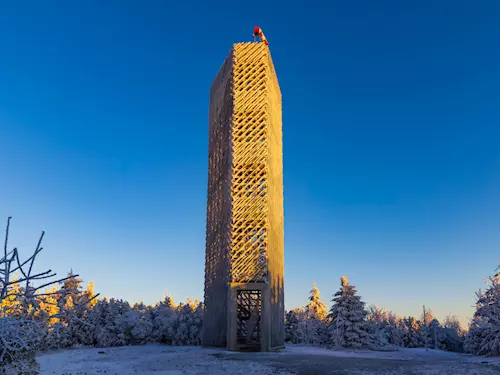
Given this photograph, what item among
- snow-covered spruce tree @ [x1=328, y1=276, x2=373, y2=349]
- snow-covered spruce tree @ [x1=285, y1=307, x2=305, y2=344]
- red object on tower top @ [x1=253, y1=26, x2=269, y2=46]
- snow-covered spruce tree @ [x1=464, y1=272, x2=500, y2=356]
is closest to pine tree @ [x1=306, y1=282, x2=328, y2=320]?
snow-covered spruce tree @ [x1=285, y1=307, x2=305, y2=344]

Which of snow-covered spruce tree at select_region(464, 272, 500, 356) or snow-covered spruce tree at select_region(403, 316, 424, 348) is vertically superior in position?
snow-covered spruce tree at select_region(464, 272, 500, 356)

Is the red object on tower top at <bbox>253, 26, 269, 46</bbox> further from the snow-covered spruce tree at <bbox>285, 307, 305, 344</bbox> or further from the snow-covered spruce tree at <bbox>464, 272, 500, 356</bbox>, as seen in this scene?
the snow-covered spruce tree at <bbox>285, 307, 305, 344</bbox>

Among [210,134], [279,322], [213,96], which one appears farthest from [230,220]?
[213,96]

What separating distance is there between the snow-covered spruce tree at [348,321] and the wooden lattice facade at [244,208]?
176 inches

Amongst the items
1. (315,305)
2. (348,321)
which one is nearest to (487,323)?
(348,321)

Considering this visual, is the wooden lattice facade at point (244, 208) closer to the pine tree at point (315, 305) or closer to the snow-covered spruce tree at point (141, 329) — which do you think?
the snow-covered spruce tree at point (141, 329)

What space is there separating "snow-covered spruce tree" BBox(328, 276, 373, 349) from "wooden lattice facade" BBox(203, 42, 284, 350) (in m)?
4.48

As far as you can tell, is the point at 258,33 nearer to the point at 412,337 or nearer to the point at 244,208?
the point at 244,208

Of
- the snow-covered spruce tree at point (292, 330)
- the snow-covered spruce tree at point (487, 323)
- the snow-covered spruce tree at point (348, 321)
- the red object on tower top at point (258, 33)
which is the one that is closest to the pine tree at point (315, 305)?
the snow-covered spruce tree at point (292, 330)

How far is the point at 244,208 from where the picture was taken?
71.7 feet

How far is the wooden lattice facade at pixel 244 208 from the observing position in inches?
820

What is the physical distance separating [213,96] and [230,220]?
1144 centimetres

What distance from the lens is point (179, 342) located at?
96.0 ft

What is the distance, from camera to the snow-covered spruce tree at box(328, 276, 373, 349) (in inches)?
1035
